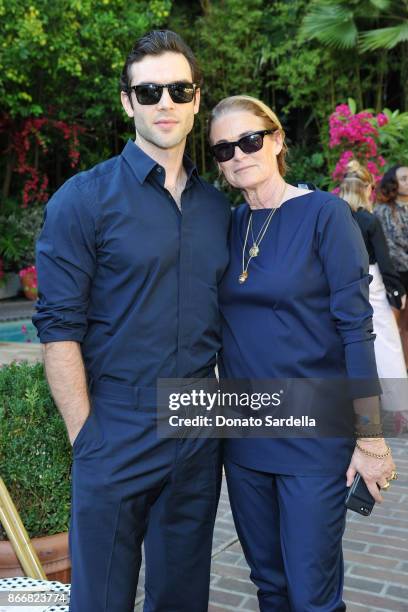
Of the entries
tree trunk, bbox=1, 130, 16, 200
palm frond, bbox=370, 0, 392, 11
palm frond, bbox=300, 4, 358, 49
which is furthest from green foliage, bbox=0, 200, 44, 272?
palm frond, bbox=370, 0, 392, 11

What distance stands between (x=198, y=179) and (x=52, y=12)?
10.8 metres

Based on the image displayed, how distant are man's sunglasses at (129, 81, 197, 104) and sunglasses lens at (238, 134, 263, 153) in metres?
0.21

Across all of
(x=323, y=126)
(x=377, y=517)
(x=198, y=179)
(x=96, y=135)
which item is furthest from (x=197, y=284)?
(x=96, y=135)

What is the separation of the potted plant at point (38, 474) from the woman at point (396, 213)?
4.20m

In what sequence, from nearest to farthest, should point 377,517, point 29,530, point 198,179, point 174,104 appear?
1. point 174,104
2. point 198,179
3. point 29,530
4. point 377,517

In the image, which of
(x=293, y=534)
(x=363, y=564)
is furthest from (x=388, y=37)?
(x=293, y=534)

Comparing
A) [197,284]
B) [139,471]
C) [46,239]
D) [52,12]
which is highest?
[52,12]

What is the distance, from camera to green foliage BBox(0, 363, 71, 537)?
105 inches

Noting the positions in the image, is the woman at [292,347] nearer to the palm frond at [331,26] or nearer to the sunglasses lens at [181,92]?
the sunglasses lens at [181,92]

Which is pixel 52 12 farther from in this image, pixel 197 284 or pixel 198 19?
pixel 197 284

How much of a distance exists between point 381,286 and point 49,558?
3.67m

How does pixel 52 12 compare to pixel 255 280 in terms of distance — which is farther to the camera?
pixel 52 12

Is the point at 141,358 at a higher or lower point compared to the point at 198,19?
lower

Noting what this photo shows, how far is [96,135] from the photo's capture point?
16828 millimetres
